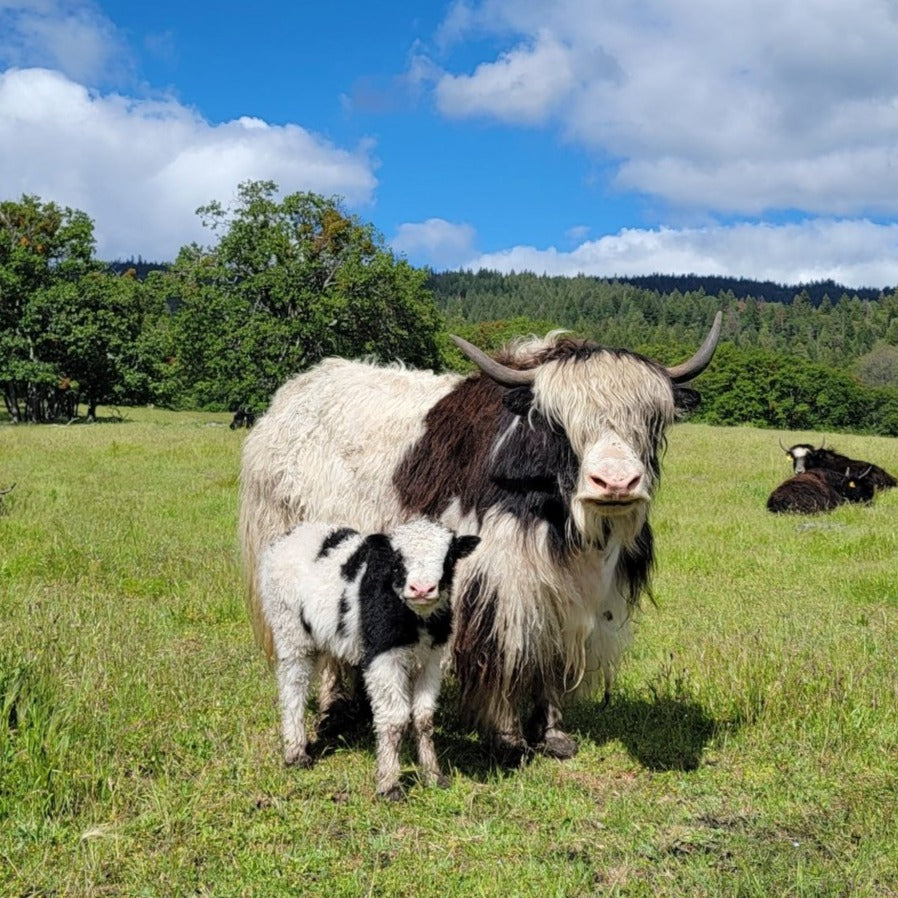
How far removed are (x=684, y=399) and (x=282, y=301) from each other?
32565mm

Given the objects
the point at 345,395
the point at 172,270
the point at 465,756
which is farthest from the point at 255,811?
the point at 172,270

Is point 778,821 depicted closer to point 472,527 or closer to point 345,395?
point 472,527

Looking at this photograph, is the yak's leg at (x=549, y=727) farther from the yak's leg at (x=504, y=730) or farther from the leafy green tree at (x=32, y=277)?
the leafy green tree at (x=32, y=277)

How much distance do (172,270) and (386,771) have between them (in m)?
35.9

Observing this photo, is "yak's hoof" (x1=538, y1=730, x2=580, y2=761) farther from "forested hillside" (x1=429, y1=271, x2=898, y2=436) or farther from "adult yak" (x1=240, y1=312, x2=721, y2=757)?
"forested hillside" (x1=429, y1=271, x2=898, y2=436)

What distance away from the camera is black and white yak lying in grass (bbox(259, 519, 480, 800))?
4562 millimetres

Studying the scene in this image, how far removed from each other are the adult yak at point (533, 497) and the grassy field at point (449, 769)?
47cm

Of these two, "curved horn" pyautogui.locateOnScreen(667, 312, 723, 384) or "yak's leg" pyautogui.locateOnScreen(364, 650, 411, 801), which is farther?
"curved horn" pyautogui.locateOnScreen(667, 312, 723, 384)

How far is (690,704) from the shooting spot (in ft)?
20.3

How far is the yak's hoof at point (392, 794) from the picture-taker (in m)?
4.53

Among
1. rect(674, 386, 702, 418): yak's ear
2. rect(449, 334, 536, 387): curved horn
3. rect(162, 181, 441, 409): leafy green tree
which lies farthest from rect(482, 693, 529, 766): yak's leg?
rect(162, 181, 441, 409): leafy green tree

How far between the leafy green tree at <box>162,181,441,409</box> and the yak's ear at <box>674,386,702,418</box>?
30928mm

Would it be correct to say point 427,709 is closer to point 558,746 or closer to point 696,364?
point 558,746

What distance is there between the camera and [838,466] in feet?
61.8
